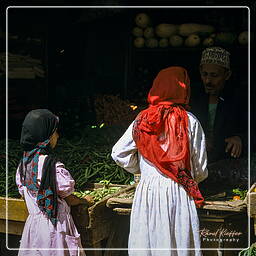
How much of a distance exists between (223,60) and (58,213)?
2120 millimetres

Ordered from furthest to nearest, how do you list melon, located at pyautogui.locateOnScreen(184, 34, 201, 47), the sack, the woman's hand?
1. melon, located at pyautogui.locateOnScreen(184, 34, 201, 47)
2. the woman's hand
3. the sack

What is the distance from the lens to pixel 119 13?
284 inches

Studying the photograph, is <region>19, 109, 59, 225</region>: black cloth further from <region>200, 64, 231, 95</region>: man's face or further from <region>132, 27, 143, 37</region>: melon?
<region>132, 27, 143, 37</region>: melon

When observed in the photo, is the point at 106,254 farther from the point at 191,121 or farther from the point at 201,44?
the point at 201,44

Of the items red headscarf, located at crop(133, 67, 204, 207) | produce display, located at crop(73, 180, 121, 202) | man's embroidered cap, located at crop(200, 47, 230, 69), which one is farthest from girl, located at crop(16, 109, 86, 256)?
man's embroidered cap, located at crop(200, 47, 230, 69)

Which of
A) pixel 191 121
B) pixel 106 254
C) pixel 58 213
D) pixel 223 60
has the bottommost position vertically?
pixel 106 254

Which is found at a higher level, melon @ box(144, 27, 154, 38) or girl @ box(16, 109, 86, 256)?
melon @ box(144, 27, 154, 38)

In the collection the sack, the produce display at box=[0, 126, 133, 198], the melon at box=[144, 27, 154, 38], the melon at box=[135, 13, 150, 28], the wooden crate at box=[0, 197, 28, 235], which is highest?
the melon at box=[135, 13, 150, 28]

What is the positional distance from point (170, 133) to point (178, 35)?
10.8 ft

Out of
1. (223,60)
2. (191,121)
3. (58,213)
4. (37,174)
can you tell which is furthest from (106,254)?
(223,60)

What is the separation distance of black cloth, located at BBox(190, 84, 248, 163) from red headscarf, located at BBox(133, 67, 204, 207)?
988 mm

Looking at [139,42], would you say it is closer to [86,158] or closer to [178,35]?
[178,35]

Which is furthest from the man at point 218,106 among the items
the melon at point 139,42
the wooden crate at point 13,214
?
the melon at point 139,42

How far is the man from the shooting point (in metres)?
5.08
